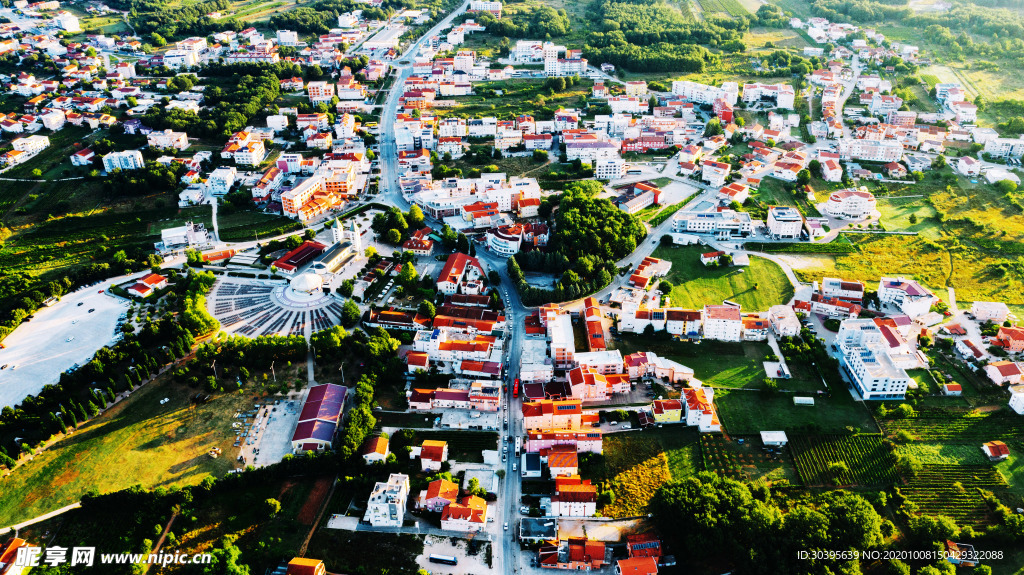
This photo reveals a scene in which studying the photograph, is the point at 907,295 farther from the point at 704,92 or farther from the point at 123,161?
the point at 123,161

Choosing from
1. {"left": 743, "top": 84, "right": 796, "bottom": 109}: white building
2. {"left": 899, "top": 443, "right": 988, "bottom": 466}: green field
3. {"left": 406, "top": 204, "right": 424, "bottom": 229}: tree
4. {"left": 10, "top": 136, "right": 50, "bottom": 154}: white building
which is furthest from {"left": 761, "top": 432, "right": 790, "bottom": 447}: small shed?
{"left": 10, "top": 136, "right": 50, "bottom": 154}: white building

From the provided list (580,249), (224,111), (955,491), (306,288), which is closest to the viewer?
(955,491)

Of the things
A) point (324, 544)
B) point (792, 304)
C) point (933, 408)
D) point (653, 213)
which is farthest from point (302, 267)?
point (933, 408)

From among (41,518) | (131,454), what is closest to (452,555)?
(131,454)

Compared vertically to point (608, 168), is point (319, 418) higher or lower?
lower

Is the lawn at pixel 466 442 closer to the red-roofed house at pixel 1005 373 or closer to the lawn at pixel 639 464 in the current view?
the lawn at pixel 639 464

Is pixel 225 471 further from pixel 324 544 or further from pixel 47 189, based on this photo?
pixel 47 189
